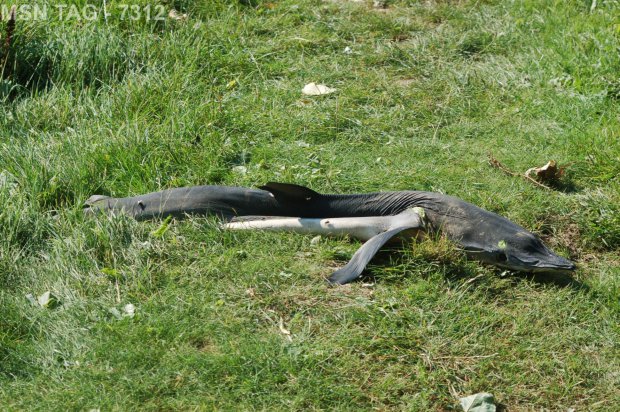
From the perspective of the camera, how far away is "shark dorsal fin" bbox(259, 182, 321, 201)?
5207mm

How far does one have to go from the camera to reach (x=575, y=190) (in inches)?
228

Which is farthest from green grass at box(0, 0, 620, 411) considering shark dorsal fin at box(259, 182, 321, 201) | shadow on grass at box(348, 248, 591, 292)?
shark dorsal fin at box(259, 182, 321, 201)

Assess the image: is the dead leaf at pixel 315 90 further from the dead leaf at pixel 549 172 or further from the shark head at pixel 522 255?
the shark head at pixel 522 255

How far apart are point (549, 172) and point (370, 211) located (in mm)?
1307

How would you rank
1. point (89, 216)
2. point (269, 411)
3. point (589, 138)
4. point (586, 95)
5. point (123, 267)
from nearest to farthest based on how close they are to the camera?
point (269, 411), point (123, 267), point (89, 216), point (589, 138), point (586, 95)

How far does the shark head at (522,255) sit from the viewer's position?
4.81 metres

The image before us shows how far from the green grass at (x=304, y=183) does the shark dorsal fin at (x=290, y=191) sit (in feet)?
0.89

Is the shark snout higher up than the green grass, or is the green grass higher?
the shark snout

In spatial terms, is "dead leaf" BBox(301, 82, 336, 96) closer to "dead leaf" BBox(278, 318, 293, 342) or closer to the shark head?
the shark head

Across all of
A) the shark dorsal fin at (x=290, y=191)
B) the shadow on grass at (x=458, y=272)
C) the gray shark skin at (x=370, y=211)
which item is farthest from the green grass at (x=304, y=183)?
the shark dorsal fin at (x=290, y=191)

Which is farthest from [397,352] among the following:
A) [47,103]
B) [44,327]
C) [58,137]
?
[47,103]

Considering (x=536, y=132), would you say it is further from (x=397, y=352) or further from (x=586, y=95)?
(x=397, y=352)

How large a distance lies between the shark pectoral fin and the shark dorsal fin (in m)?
0.52

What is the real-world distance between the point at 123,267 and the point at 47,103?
221cm
